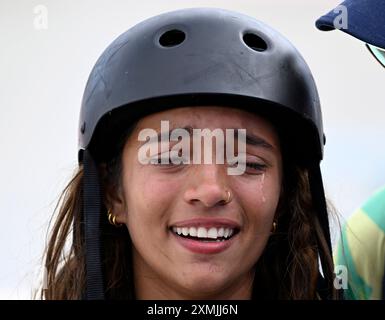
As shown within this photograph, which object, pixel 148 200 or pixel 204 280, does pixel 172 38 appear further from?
pixel 204 280

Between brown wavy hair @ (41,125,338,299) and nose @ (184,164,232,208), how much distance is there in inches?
8.9

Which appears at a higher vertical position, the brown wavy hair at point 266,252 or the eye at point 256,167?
the eye at point 256,167

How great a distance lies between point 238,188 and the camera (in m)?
1.30

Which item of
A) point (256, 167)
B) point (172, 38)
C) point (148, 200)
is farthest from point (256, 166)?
point (172, 38)

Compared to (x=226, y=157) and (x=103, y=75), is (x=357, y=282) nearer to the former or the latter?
(x=226, y=157)

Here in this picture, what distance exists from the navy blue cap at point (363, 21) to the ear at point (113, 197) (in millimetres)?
523

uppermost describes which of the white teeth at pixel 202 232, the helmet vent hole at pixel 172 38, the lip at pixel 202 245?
the helmet vent hole at pixel 172 38

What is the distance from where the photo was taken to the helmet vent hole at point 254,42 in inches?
57.0

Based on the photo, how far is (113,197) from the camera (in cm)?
144

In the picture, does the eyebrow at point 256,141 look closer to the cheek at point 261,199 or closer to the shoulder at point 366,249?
the cheek at point 261,199

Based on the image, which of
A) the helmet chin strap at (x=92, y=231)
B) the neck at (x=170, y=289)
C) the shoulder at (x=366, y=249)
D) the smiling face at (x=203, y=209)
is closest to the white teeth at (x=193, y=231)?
the smiling face at (x=203, y=209)

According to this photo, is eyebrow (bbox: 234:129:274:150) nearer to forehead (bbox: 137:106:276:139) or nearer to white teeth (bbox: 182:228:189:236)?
forehead (bbox: 137:106:276:139)

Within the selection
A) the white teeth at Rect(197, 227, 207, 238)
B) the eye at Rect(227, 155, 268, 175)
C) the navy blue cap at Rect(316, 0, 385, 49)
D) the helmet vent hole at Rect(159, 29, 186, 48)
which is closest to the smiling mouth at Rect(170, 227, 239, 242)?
the white teeth at Rect(197, 227, 207, 238)

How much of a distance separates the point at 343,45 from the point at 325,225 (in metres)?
1.31
